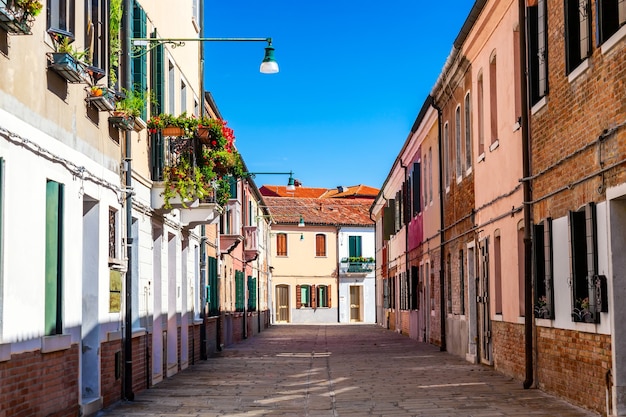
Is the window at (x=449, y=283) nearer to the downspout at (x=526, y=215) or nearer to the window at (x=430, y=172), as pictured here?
the window at (x=430, y=172)

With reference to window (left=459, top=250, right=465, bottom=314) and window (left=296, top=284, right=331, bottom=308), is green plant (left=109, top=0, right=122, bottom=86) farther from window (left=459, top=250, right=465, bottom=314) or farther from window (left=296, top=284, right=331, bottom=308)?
window (left=296, top=284, right=331, bottom=308)

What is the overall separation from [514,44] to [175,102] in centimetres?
669

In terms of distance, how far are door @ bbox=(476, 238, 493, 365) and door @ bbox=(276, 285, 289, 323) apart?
4452 centimetres

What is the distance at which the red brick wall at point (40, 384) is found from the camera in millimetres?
9086

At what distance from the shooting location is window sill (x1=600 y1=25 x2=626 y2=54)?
10.6 metres

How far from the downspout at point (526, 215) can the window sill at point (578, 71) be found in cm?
271

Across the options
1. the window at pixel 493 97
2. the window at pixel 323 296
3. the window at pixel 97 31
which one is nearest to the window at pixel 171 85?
the window at pixel 493 97

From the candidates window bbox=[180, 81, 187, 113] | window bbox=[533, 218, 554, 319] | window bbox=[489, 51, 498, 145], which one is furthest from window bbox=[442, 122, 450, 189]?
window bbox=[533, 218, 554, 319]

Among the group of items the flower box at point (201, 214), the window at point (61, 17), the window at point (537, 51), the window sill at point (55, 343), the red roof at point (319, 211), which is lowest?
the window sill at point (55, 343)

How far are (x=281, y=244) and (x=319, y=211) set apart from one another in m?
4.58

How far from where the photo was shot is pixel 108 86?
43.8ft

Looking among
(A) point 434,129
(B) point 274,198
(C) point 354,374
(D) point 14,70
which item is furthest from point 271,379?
(B) point 274,198

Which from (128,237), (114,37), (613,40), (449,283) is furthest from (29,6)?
(449,283)

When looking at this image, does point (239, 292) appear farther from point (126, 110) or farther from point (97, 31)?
point (97, 31)
